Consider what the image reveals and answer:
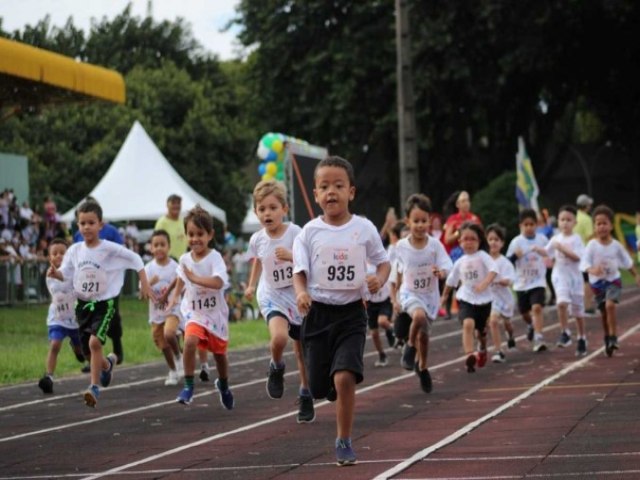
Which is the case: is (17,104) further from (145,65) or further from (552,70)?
(145,65)

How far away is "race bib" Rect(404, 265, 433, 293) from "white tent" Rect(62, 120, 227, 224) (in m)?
19.0

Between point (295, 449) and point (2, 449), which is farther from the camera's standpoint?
point (2, 449)

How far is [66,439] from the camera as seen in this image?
12312 mm

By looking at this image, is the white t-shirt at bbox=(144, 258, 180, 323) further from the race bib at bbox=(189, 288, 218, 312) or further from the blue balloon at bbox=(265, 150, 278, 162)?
the blue balloon at bbox=(265, 150, 278, 162)

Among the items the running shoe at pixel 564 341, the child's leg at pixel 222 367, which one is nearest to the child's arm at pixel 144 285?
the child's leg at pixel 222 367

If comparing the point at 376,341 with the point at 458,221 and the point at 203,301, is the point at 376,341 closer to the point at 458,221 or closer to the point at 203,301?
the point at 458,221

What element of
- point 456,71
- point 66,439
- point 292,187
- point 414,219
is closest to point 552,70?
point 456,71

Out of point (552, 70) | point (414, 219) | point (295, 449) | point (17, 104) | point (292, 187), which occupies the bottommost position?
point (295, 449)

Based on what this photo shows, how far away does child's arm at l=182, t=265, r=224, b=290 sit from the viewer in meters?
14.2

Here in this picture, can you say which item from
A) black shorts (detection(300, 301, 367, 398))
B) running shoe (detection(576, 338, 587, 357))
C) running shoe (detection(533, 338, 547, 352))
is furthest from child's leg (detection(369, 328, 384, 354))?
black shorts (detection(300, 301, 367, 398))

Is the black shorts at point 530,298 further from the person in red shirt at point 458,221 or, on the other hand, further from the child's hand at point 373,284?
the child's hand at point 373,284

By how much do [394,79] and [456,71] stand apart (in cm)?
181

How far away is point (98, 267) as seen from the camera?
49.7 feet

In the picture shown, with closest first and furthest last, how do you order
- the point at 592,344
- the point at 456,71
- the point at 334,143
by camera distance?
the point at 592,344 < the point at 456,71 < the point at 334,143
